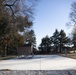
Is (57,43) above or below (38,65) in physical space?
above

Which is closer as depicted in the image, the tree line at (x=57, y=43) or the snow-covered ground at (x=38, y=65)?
the snow-covered ground at (x=38, y=65)

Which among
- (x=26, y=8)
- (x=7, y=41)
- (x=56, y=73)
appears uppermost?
(x=26, y=8)

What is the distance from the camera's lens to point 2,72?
11.3 metres

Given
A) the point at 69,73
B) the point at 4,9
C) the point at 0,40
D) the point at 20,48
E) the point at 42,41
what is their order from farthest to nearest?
the point at 42,41, the point at 20,48, the point at 0,40, the point at 4,9, the point at 69,73

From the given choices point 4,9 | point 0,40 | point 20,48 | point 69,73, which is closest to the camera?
point 69,73

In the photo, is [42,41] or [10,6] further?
[42,41]

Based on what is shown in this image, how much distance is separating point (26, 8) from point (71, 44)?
54.9m

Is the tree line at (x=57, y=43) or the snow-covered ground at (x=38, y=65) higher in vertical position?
the tree line at (x=57, y=43)

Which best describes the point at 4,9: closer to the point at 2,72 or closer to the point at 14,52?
the point at 2,72

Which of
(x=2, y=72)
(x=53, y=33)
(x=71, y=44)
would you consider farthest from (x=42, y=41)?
(x=2, y=72)

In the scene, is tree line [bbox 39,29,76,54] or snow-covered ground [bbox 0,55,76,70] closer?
snow-covered ground [bbox 0,55,76,70]

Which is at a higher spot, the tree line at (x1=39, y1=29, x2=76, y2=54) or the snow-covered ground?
the tree line at (x1=39, y1=29, x2=76, y2=54)

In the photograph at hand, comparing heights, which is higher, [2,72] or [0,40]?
[0,40]

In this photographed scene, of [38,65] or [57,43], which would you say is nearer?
[38,65]
